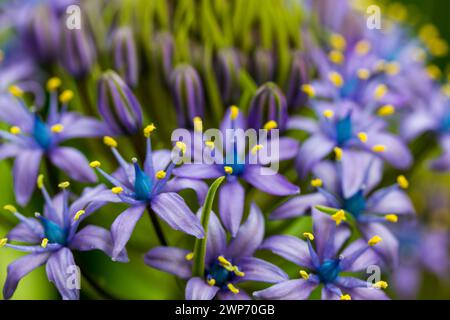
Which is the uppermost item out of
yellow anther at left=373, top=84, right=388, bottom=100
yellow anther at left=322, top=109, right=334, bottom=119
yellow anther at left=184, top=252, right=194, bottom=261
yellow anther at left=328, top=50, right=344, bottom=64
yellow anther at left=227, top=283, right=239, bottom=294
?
yellow anther at left=328, top=50, right=344, bottom=64

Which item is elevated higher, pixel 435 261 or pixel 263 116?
pixel 263 116

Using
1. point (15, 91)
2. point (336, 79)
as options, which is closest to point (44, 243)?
point (15, 91)

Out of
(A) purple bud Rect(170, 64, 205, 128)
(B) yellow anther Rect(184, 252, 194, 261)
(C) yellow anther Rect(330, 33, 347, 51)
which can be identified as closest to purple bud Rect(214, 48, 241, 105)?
(A) purple bud Rect(170, 64, 205, 128)

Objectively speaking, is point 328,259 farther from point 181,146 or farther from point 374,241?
point 181,146

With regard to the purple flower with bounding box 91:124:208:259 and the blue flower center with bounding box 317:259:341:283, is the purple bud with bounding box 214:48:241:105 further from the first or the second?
the blue flower center with bounding box 317:259:341:283
